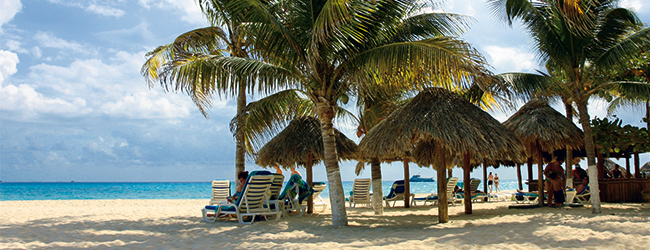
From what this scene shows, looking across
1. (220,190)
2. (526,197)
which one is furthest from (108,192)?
(526,197)

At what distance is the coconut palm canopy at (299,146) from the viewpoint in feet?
32.4

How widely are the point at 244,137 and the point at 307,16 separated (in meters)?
3.15

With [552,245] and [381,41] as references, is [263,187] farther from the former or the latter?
[552,245]

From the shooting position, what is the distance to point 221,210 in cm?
839

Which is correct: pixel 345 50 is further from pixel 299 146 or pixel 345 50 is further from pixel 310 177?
pixel 310 177

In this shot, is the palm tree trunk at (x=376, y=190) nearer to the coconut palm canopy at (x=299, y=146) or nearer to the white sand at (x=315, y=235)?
the coconut palm canopy at (x=299, y=146)

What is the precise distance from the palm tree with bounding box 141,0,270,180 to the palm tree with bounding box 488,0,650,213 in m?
5.82

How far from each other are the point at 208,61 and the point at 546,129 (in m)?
7.36

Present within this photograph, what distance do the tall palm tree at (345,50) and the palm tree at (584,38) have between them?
7.18 ft

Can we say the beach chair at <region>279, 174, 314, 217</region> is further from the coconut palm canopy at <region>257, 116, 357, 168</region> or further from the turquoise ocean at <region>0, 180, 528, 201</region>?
the turquoise ocean at <region>0, 180, 528, 201</region>

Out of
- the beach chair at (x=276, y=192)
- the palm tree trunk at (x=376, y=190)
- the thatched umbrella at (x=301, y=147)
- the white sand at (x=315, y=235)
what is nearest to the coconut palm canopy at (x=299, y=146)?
the thatched umbrella at (x=301, y=147)

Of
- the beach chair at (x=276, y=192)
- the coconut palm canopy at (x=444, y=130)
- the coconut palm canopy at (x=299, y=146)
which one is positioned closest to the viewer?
the coconut palm canopy at (x=444, y=130)

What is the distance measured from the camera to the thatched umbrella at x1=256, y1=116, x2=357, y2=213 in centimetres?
988

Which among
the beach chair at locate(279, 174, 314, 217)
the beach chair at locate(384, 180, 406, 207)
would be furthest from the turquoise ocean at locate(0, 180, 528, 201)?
the beach chair at locate(279, 174, 314, 217)
